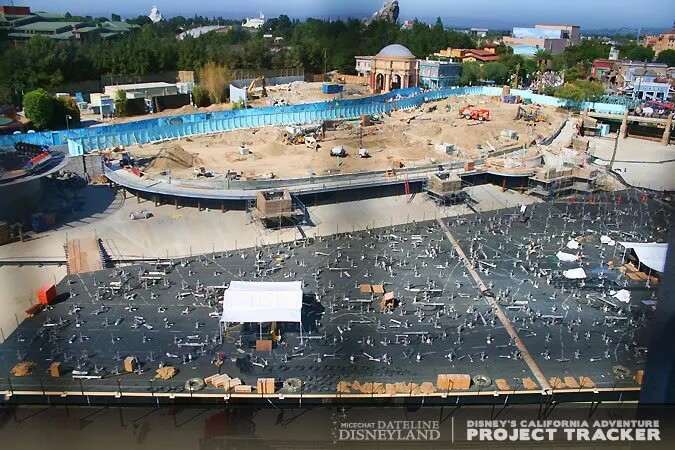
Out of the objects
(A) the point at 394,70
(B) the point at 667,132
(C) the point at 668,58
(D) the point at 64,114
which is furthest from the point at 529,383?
(C) the point at 668,58

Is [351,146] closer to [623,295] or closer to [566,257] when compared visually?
[566,257]

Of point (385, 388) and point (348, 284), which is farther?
point (348, 284)

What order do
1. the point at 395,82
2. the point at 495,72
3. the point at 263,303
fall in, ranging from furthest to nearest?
the point at 495,72, the point at 395,82, the point at 263,303

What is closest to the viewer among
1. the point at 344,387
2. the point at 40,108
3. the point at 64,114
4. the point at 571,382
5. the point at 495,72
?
the point at 344,387

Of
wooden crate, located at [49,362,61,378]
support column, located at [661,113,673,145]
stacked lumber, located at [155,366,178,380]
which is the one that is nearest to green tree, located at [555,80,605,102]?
support column, located at [661,113,673,145]

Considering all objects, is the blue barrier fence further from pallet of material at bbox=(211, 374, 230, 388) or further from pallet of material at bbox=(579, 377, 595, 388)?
pallet of material at bbox=(579, 377, 595, 388)

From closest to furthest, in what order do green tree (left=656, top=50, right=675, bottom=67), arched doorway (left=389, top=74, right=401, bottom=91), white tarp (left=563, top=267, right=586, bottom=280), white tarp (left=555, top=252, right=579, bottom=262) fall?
white tarp (left=563, top=267, right=586, bottom=280) → white tarp (left=555, top=252, right=579, bottom=262) → arched doorway (left=389, top=74, right=401, bottom=91) → green tree (left=656, top=50, right=675, bottom=67)
